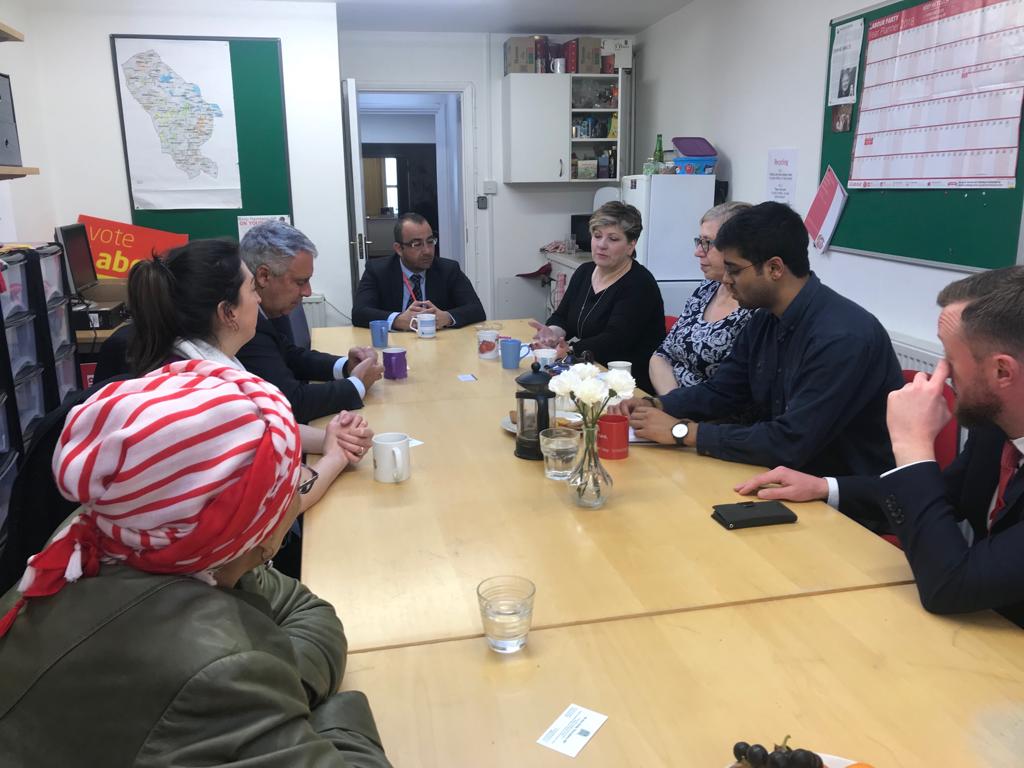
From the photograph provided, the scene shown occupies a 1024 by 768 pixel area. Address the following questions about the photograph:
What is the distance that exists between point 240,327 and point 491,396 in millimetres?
1003

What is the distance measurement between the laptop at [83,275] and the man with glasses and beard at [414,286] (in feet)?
4.61

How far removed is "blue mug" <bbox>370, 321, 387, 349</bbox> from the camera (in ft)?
11.6

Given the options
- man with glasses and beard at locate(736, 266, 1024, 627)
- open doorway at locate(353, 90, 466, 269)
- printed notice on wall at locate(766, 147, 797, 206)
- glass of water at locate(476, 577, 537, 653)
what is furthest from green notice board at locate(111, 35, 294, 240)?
man with glasses and beard at locate(736, 266, 1024, 627)

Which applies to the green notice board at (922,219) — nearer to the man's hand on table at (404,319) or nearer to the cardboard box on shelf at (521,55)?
the man's hand on table at (404,319)

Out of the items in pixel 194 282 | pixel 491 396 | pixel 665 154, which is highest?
pixel 665 154

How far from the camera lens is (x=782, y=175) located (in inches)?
171

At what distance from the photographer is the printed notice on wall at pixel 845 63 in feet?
12.0

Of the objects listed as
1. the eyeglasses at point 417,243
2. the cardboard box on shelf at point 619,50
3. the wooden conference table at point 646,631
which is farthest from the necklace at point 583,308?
the cardboard box on shelf at point 619,50

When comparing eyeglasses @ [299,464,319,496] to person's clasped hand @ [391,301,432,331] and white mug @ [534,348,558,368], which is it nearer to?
white mug @ [534,348,558,368]

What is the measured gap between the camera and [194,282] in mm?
1783

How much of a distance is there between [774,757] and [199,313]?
1.52 m

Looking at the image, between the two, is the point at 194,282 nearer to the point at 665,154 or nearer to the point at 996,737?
the point at 996,737

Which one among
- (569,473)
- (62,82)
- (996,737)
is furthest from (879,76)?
(62,82)

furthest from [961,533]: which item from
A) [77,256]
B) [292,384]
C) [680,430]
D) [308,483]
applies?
[77,256]
